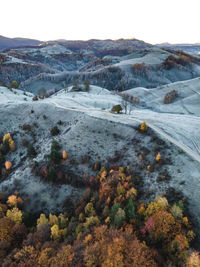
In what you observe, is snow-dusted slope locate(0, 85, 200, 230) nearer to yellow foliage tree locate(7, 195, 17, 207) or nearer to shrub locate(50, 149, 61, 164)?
shrub locate(50, 149, 61, 164)

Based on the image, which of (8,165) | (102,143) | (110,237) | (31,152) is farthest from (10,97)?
(110,237)

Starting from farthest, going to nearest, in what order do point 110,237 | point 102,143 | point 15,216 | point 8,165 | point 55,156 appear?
point 8,165 → point 102,143 → point 55,156 → point 15,216 → point 110,237

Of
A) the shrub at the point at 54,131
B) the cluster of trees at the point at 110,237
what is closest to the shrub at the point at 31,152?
the shrub at the point at 54,131

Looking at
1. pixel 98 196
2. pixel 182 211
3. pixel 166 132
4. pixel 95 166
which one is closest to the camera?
pixel 182 211

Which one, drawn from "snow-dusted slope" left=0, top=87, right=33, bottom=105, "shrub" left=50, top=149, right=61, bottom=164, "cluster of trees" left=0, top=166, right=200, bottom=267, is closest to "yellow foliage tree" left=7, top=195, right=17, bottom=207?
"cluster of trees" left=0, top=166, right=200, bottom=267

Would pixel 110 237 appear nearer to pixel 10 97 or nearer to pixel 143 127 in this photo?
pixel 143 127

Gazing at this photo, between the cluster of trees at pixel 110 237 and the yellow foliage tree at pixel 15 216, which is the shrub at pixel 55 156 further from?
the cluster of trees at pixel 110 237

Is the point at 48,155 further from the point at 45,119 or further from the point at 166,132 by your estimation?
the point at 166,132

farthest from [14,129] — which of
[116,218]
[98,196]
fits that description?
[116,218]
